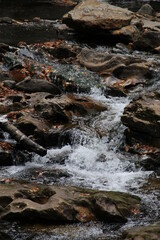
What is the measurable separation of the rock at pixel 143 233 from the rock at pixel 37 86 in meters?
7.40

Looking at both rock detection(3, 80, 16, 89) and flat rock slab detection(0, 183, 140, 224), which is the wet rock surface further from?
flat rock slab detection(0, 183, 140, 224)

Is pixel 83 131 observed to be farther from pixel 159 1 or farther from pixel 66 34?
pixel 159 1

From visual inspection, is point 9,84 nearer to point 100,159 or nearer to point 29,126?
point 29,126

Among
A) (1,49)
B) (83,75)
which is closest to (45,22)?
(1,49)

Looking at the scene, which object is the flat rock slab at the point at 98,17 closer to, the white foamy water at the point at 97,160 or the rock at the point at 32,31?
the rock at the point at 32,31

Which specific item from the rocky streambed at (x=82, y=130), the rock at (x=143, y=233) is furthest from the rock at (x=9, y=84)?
the rock at (x=143, y=233)

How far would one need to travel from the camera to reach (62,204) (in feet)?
25.2

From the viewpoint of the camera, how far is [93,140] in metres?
11.1

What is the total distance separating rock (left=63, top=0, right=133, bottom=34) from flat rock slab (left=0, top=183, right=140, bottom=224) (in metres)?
12.1

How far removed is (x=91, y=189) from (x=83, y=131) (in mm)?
2780

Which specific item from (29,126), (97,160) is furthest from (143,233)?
(29,126)

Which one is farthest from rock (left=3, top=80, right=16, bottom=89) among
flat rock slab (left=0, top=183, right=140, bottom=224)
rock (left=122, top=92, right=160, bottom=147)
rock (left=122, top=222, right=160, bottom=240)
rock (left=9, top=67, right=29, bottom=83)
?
rock (left=122, top=222, right=160, bottom=240)

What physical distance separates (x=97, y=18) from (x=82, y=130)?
9.15 meters

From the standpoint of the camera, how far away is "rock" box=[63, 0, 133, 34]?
19.3 metres
